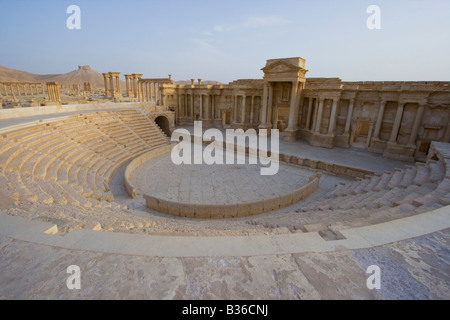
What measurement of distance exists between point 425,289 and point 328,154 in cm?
1458

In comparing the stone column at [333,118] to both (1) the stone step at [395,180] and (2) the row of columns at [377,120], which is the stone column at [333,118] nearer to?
(2) the row of columns at [377,120]

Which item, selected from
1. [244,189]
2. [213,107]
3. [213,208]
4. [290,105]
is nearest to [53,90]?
[213,107]

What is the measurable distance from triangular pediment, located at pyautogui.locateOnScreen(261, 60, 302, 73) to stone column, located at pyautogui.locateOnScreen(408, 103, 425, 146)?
867 centimetres

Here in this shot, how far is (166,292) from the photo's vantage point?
2350 millimetres

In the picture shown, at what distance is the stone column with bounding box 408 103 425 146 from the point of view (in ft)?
47.2

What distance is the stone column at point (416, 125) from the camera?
14.4 meters

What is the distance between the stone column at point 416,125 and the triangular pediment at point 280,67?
8.67m

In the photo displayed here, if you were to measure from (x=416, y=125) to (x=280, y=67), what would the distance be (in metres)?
10.7

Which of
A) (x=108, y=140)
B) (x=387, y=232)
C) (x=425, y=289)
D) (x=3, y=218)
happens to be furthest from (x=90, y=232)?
(x=108, y=140)

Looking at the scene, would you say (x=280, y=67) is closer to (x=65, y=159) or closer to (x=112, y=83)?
(x=65, y=159)

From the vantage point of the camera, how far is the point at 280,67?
62.0ft

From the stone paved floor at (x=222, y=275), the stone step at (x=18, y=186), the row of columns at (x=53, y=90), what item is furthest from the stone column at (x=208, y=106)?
the stone paved floor at (x=222, y=275)

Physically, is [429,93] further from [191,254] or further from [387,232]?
[191,254]

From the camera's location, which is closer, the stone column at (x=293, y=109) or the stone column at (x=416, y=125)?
the stone column at (x=416, y=125)
